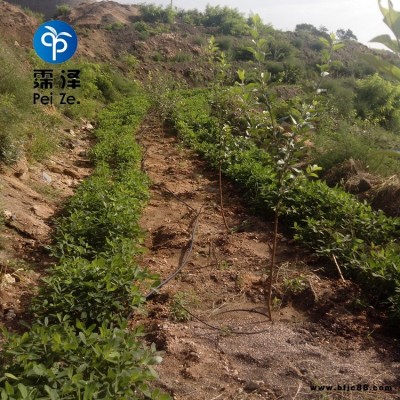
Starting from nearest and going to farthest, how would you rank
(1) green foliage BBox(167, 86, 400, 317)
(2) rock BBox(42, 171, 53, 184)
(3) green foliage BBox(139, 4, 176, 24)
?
(1) green foliage BBox(167, 86, 400, 317) < (2) rock BBox(42, 171, 53, 184) < (3) green foliage BBox(139, 4, 176, 24)

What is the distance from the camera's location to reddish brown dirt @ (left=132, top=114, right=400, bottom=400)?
2.86m

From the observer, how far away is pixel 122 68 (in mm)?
21453

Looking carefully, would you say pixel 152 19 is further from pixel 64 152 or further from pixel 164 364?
pixel 164 364

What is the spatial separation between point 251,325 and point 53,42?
10245 mm

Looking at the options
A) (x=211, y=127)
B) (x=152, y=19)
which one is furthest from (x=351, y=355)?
(x=152, y=19)

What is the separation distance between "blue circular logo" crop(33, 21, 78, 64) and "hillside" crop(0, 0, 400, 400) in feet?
8.00

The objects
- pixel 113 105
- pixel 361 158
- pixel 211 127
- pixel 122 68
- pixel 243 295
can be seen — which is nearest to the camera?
pixel 243 295

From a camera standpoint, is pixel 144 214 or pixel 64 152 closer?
pixel 144 214

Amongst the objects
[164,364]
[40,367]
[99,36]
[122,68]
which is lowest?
[164,364]

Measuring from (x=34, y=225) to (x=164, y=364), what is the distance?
2.62 m

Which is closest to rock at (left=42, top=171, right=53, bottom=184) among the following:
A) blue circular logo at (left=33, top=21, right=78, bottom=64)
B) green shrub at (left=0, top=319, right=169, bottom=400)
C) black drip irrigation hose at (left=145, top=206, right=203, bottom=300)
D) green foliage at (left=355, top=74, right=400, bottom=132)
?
black drip irrigation hose at (left=145, top=206, right=203, bottom=300)

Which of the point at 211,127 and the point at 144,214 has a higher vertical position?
the point at 211,127

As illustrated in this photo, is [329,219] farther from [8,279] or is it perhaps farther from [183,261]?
[8,279]

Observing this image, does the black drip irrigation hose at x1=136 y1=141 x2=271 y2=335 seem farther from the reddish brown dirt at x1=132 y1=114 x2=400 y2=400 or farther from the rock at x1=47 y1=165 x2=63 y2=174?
the rock at x1=47 y1=165 x2=63 y2=174
